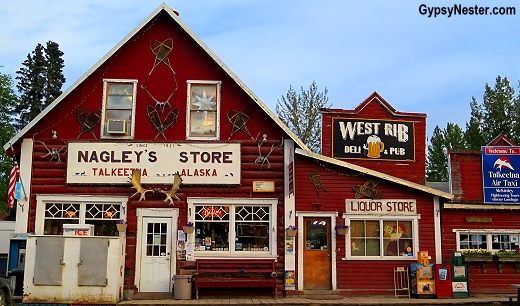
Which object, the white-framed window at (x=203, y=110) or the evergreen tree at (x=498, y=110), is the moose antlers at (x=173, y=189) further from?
the evergreen tree at (x=498, y=110)

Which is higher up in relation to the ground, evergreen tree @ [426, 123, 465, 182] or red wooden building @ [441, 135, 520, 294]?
evergreen tree @ [426, 123, 465, 182]

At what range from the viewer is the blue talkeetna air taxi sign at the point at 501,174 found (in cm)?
1700

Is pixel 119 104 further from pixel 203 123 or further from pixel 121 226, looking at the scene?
pixel 121 226

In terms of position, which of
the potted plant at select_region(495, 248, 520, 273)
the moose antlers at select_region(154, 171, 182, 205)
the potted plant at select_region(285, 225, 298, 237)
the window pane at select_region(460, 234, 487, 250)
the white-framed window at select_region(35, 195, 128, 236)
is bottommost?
the potted plant at select_region(495, 248, 520, 273)

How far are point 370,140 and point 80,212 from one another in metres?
9.05

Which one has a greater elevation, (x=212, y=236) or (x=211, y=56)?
(x=211, y=56)

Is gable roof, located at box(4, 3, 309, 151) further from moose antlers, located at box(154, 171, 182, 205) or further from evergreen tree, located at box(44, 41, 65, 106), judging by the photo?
evergreen tree, located at box(44, 41, 65, 106)

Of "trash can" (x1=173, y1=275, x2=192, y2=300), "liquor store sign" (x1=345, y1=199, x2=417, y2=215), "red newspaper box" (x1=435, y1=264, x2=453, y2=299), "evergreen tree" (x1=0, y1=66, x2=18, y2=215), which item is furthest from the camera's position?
"evergreen tree" (x1=0, y1=66, x2=18, y2=215)

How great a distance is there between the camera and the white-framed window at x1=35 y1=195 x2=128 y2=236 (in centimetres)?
1591

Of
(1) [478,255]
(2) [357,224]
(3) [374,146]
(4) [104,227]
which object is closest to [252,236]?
(2) [357,224]

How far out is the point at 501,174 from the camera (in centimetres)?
1733

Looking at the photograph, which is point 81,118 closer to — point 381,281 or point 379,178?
point 379,178

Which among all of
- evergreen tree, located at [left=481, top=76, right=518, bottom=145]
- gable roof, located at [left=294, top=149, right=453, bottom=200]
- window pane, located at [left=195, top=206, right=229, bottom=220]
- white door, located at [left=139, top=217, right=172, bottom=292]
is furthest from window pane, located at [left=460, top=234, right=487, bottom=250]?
evergreen tree, located at [left=481, top=76, right=518, bottom=145]

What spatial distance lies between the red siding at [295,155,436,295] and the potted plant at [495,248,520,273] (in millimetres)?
1868
